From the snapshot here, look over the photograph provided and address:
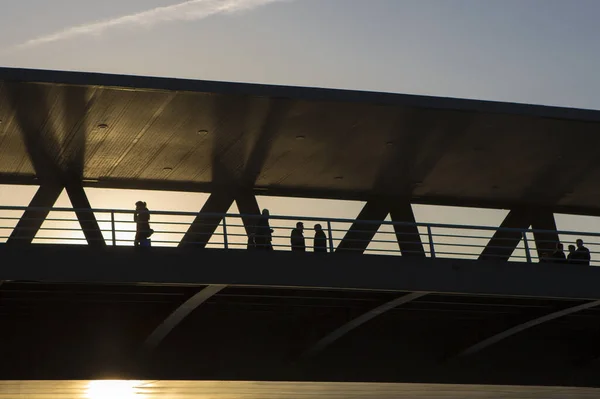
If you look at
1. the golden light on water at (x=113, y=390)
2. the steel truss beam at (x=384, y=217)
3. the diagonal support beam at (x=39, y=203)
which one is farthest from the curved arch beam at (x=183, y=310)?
the steel truss beam at (x=384, y=217)

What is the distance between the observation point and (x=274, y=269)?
17359 mm

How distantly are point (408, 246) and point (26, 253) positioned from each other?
12004 millimetres

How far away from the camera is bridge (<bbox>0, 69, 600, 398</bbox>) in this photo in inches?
687

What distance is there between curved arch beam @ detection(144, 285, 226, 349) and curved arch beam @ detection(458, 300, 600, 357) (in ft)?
17.8

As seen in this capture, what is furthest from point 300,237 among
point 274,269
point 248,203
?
point 248,203

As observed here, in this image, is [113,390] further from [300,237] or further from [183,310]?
[300,237]

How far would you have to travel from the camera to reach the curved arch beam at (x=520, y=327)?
61.4 ft

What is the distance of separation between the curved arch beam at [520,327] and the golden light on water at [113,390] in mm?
6502

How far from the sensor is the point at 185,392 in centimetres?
2167

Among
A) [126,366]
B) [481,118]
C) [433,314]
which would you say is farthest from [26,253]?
[481,118]

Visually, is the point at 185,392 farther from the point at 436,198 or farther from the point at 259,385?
the point at 436,198

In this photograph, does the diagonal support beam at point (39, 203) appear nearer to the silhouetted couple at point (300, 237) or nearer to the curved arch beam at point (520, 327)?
the silhouetted couple at point (300, 237)

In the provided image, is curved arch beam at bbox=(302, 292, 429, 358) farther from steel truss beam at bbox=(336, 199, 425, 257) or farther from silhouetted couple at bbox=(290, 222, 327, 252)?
steel truss beam at bbox=(336, 199, 425, 257)

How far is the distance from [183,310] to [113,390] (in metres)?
4.30
